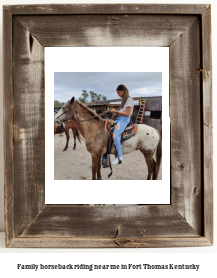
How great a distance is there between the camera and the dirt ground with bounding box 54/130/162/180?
2.67 ft

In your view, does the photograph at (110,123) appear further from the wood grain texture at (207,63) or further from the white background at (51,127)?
the wood grain texture at (207,63)

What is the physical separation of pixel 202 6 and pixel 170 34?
13 cm

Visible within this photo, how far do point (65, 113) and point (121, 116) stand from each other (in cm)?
19

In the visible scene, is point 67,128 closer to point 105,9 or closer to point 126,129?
point 126,129

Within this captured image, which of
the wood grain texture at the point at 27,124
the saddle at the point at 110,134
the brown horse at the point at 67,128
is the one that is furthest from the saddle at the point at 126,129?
the wood grain texture at the point at 27,124

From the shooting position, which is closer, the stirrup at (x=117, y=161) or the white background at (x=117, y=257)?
the white background at (x=117, y=257)

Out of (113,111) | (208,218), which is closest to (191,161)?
(208,218)

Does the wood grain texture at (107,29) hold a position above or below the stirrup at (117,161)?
above

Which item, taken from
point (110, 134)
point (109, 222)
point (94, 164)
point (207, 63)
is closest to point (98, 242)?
point (109, 222)

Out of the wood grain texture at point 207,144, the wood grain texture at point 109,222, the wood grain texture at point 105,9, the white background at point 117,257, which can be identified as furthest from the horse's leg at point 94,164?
the wood grain texture at point 105,9

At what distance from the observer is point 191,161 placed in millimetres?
801

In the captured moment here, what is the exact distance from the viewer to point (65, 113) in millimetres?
822

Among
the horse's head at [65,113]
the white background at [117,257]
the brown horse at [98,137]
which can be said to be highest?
the horse's head at [65,113]

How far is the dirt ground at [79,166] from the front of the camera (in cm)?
81
